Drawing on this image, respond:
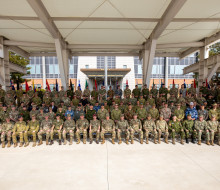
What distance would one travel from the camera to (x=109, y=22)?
9875 mm

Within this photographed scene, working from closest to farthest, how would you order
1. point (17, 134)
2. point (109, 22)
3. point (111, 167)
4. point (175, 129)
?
point (111, 167)
point (17, 134)
point (175, 129)
point (109, 22)

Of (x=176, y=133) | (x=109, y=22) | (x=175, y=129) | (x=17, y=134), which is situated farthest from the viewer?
(x=109, y=22)

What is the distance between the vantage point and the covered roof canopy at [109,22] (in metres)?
7.79

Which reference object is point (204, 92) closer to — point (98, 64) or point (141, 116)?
point (141, 116)

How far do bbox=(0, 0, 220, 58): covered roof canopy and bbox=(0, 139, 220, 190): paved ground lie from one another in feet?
21.9

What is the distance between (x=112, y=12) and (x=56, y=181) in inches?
341

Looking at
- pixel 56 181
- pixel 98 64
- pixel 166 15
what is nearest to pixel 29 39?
pixel 166 15

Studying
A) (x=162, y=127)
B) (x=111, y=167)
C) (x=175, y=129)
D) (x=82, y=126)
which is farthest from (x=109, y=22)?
(x=111, y=167)

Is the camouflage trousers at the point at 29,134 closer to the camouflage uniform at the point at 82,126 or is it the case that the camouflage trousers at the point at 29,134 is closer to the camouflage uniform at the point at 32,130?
the camouflage uniform at the point at 32,130

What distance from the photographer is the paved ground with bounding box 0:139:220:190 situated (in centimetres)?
390

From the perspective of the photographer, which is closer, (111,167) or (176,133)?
(111,167)

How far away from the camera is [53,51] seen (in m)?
17.2

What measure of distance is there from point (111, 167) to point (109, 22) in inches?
347

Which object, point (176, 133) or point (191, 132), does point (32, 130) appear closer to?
point (176, 133)
